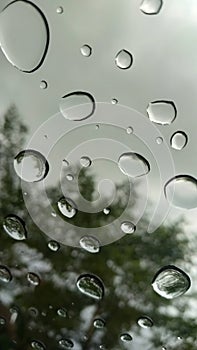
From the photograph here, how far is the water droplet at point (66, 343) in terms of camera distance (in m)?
0.85

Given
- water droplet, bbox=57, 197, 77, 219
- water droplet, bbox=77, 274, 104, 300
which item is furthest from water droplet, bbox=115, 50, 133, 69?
water droplet, bbox=77, 274, 104, 300

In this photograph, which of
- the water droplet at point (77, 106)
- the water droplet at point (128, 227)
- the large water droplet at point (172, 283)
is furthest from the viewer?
the water droplet at point (128, 227)

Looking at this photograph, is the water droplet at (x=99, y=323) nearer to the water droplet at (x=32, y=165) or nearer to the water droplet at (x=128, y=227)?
the water droplet at (x=128, y=227)

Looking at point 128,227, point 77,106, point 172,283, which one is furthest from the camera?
point 128,227

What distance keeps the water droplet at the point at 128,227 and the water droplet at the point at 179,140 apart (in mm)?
234

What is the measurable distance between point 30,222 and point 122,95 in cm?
36

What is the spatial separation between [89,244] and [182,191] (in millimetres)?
266

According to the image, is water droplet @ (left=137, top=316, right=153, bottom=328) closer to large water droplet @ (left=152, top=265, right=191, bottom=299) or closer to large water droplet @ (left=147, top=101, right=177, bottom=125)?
large water droplet @ (left=152, top=265, right=191, bottom=299)

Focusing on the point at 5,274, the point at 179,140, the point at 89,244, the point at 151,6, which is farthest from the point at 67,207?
the point at 151,6

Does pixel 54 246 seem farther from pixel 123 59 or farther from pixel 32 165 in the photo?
pixel 123 59

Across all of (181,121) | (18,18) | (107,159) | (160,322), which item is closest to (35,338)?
(160,322)

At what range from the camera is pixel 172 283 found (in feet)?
2.56

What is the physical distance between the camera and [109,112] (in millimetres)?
940

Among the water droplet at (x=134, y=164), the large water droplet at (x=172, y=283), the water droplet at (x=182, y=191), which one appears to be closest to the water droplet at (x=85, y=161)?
the water droplet at (x=134, y=164)
